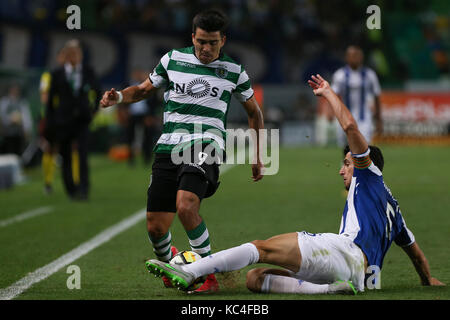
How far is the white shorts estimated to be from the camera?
5637 millimetres

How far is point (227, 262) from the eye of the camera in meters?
5.66

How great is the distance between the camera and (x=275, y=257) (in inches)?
223

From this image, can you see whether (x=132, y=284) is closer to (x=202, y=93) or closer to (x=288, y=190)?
(x=202, y=93)

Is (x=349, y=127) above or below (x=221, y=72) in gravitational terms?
below

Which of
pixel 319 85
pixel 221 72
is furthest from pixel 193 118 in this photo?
pixel 319 85

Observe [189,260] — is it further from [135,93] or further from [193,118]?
[135,93]

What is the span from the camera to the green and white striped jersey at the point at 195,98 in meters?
6.50

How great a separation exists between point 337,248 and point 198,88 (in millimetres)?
1671

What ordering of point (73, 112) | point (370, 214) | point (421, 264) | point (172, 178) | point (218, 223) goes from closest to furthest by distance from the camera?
point (370, 214) < point (421, 264) < point (172, 178) < point (218, 223) < point (73, 112)

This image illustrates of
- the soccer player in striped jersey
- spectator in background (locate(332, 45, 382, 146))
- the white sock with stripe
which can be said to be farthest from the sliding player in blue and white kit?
spectator in background (locate(332, 45, 382, 146))

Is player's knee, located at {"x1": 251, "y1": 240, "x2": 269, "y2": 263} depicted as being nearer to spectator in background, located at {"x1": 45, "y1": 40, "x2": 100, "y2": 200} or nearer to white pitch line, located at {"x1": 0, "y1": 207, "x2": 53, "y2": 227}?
white pitch line, located at {"x1": 0, "y1": 207, "x2": 53, "y2": 227}

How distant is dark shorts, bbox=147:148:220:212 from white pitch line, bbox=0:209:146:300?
1134mm

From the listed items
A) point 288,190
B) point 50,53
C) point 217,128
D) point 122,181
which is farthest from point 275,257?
point 50,53

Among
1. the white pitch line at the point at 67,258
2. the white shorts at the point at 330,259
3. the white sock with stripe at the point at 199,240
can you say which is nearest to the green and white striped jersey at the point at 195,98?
the white sock with stripe at the point at 199,240
